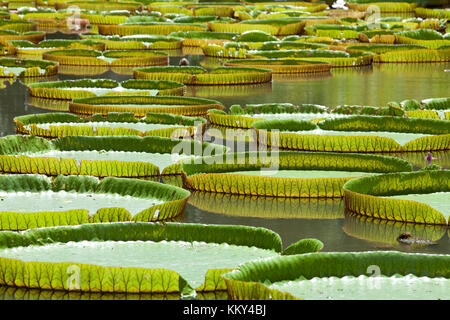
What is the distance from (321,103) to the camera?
48.2ft

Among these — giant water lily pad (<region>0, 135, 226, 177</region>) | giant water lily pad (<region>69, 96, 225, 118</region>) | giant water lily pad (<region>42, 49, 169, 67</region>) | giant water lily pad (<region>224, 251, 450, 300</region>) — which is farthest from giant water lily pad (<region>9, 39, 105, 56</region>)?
giant water lily pad (<region>224, 251, 450, 300</region>)

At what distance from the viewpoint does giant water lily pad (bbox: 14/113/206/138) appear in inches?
429

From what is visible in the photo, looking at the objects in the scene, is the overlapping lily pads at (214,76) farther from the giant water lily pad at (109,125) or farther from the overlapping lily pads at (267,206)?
the overlapping lily pads at (267,206)

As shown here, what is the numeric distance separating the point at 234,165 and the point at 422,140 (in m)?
2.37

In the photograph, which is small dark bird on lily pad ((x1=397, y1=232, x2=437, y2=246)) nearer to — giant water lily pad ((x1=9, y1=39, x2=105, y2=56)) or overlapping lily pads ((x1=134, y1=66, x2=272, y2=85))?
overlapping lily pads ((x1=134, y1=66, x2=272, y2=85))

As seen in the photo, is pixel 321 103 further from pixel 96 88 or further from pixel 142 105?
pixel 96 88

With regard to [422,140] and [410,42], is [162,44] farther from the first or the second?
[422,140]

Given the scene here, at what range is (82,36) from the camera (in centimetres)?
2530

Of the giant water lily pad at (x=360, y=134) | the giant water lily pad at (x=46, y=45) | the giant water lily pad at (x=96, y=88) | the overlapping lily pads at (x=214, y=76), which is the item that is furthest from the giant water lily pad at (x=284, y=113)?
the giant water lily pad at (x=46, y=45)

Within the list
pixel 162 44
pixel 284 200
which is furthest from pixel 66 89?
pixel 162 44

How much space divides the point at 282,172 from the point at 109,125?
2.86 m

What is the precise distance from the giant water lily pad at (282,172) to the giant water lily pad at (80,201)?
0.88 meters

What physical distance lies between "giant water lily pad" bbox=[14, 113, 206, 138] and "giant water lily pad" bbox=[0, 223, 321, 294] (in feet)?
13.3
